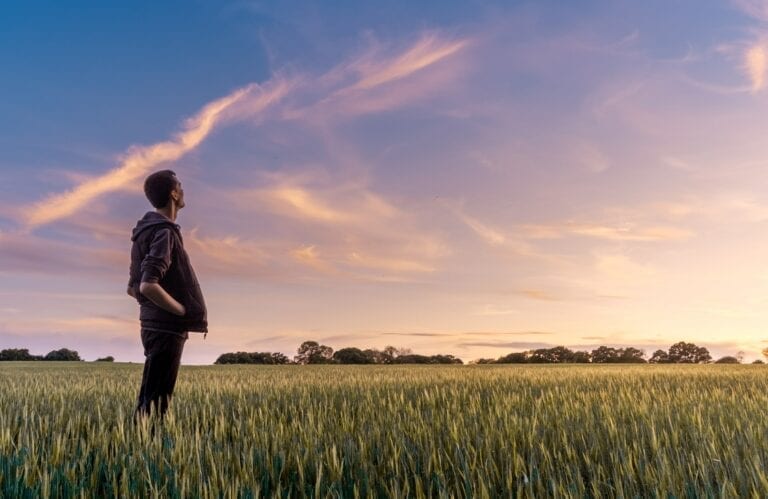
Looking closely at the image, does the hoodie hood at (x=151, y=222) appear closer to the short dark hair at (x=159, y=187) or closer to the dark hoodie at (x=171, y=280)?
the dark hoodie at (x=171, y=280)

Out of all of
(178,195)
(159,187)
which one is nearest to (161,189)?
(159,187)

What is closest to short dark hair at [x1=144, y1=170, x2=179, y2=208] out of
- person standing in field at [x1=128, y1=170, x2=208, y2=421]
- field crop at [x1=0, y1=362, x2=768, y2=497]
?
person standing in field at [x1=128, y1=170, x2=208, y2=421]

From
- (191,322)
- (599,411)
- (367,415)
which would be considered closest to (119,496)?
(191,322)

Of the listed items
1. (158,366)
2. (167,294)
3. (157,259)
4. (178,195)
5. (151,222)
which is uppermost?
(178,195)

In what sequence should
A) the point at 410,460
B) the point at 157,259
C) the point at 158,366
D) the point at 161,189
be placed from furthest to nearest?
the point at 161,189 → the point at 158,366 → the point at 157,259 → the point at 410,460

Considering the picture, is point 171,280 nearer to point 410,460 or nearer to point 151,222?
point 151,222

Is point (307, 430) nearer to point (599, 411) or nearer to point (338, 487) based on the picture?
point (338, 487)

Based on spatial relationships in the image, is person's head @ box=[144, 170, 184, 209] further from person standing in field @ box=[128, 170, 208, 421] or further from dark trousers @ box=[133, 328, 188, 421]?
dark trousers @ box=[133, 328, 188, 421]

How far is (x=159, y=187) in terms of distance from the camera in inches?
179

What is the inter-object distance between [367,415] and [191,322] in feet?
5.68

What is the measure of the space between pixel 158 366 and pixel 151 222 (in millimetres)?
1099

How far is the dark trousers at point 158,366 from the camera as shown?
4328 mm

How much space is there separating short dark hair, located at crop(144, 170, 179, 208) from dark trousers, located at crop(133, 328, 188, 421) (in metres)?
1.02

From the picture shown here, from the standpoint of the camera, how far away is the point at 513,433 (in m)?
3.58
